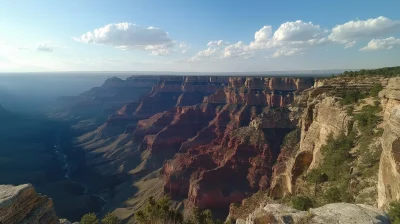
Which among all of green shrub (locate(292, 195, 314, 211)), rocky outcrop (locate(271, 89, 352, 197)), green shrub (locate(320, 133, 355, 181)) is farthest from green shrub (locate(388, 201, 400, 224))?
rocky outcrop (locate(271, 89, 352, 197))

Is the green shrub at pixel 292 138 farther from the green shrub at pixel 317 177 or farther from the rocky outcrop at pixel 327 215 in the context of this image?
the rocky outcrop at pixel 327 215

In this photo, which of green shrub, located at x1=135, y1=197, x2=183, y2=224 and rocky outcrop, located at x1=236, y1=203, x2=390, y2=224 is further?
green shrub, located at x1=135, y1=197, x2=183, y2=224

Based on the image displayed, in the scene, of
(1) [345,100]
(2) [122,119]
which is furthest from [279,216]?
(2) [122,119]

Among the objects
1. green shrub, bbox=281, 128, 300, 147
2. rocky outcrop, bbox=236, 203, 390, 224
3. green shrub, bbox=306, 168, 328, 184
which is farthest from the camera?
green shrub, bbox=281, 128, 300, 147

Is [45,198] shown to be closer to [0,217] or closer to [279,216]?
[0,217]

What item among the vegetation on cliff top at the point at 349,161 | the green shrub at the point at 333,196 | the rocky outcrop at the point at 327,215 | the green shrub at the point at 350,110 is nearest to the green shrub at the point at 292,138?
the green shrub at the point at 350,110

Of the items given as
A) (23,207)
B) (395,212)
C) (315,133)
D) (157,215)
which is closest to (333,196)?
(395,212)

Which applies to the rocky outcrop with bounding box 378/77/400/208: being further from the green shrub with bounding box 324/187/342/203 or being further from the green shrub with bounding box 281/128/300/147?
the green shrub with bounding box 281/128/300/147
